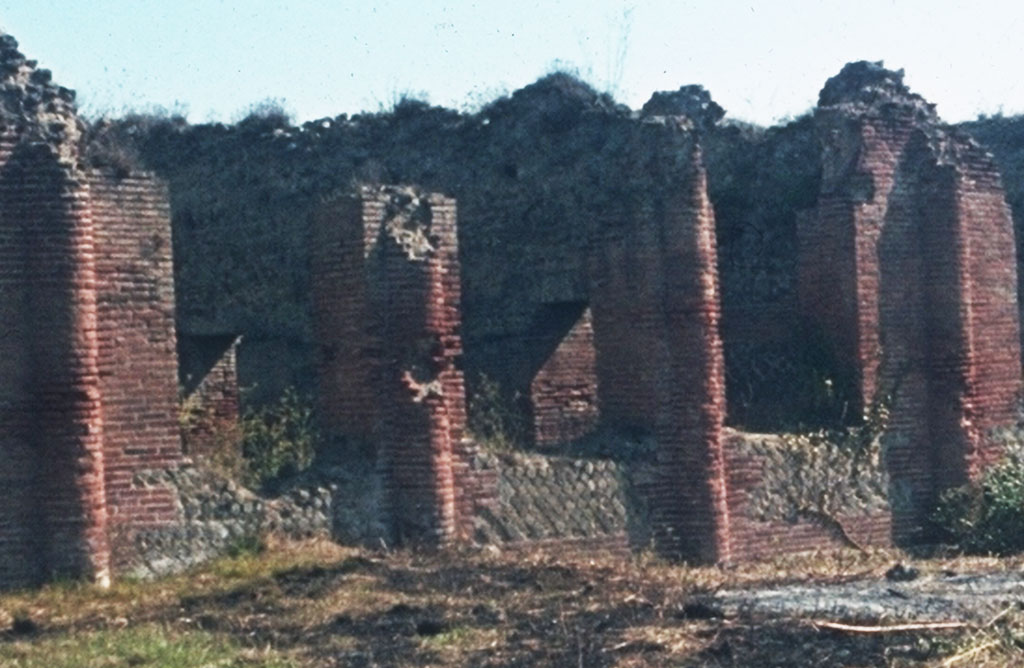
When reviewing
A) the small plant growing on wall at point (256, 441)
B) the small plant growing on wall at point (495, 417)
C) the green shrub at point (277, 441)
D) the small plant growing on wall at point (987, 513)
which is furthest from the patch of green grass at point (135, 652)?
the small plant growing on wall at point (987, 513)

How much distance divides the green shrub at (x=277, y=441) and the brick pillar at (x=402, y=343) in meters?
0.35

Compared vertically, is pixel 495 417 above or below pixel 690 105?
below

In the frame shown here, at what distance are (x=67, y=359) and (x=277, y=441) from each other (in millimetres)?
2282

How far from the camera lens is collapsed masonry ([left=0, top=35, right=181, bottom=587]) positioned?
431 inches

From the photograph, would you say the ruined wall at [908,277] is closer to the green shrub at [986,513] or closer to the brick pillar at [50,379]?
the green shrub at [986,513]

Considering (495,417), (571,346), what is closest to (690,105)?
(571,346)

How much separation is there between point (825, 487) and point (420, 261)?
14.4ft

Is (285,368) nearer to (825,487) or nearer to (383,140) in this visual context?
(383,140)

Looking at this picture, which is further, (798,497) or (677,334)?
(798,497)

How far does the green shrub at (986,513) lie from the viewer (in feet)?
50.3

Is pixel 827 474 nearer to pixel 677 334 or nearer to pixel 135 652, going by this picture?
pixel 677 334

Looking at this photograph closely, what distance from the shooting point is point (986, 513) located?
1576 cm

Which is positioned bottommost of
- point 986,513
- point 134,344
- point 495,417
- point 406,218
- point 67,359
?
point 986,513

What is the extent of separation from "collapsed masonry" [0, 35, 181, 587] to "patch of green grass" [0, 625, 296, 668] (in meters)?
1.62
